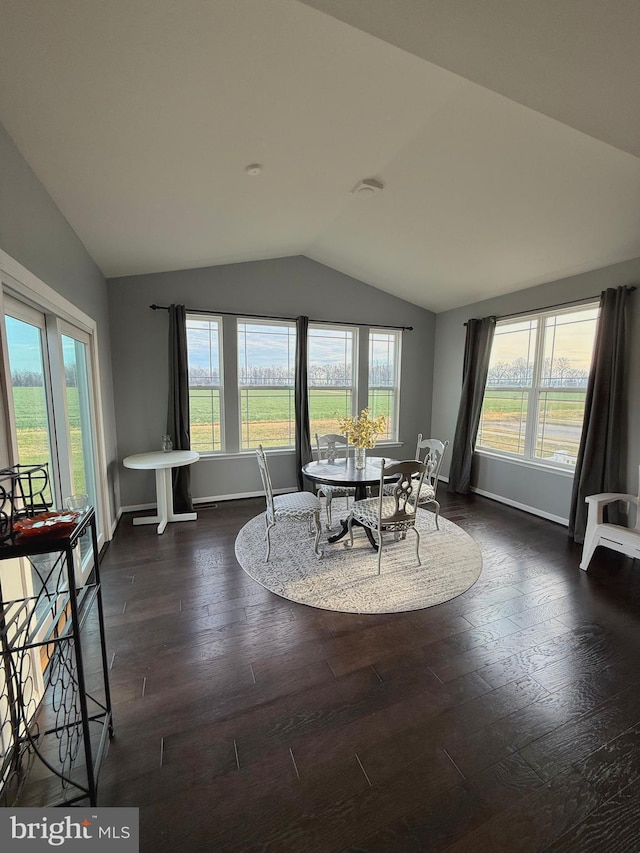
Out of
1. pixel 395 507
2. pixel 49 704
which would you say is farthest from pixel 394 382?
pixel 49 704

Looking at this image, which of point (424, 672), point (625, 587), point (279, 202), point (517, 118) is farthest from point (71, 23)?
point (625, 587)

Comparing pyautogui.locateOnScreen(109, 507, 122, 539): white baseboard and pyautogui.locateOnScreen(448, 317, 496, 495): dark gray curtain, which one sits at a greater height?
pyautogui.locateOnScreen(448, 317, 496, 495): dark gray curtain

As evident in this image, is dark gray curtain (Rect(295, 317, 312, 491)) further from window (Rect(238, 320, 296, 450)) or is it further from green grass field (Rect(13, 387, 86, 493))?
green grass field (Rect(13, 387, 86, 493))

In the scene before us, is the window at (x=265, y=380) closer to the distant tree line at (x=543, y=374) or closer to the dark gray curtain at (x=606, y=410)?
the distant tree line at (x=543, y=374)

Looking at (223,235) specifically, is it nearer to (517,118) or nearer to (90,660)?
(517,118)

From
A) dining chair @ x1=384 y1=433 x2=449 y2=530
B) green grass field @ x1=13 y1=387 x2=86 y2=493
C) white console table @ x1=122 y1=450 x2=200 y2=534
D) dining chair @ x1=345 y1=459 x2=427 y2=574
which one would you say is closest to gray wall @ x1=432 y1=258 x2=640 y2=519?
dining chair @ x1=384 y1=433 x2=449 y2=530

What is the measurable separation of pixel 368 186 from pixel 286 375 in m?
2.49

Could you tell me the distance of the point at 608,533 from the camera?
290 centimetres

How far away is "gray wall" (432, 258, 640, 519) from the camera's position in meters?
3.28

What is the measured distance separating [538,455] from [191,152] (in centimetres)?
445

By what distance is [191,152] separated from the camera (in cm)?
204

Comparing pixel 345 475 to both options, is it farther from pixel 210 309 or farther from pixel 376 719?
pixel 210 309

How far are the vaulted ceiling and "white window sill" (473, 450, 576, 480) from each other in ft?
6.88

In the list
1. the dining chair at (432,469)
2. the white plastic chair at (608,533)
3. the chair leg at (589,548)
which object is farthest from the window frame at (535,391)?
the dining chair at (432,469)
